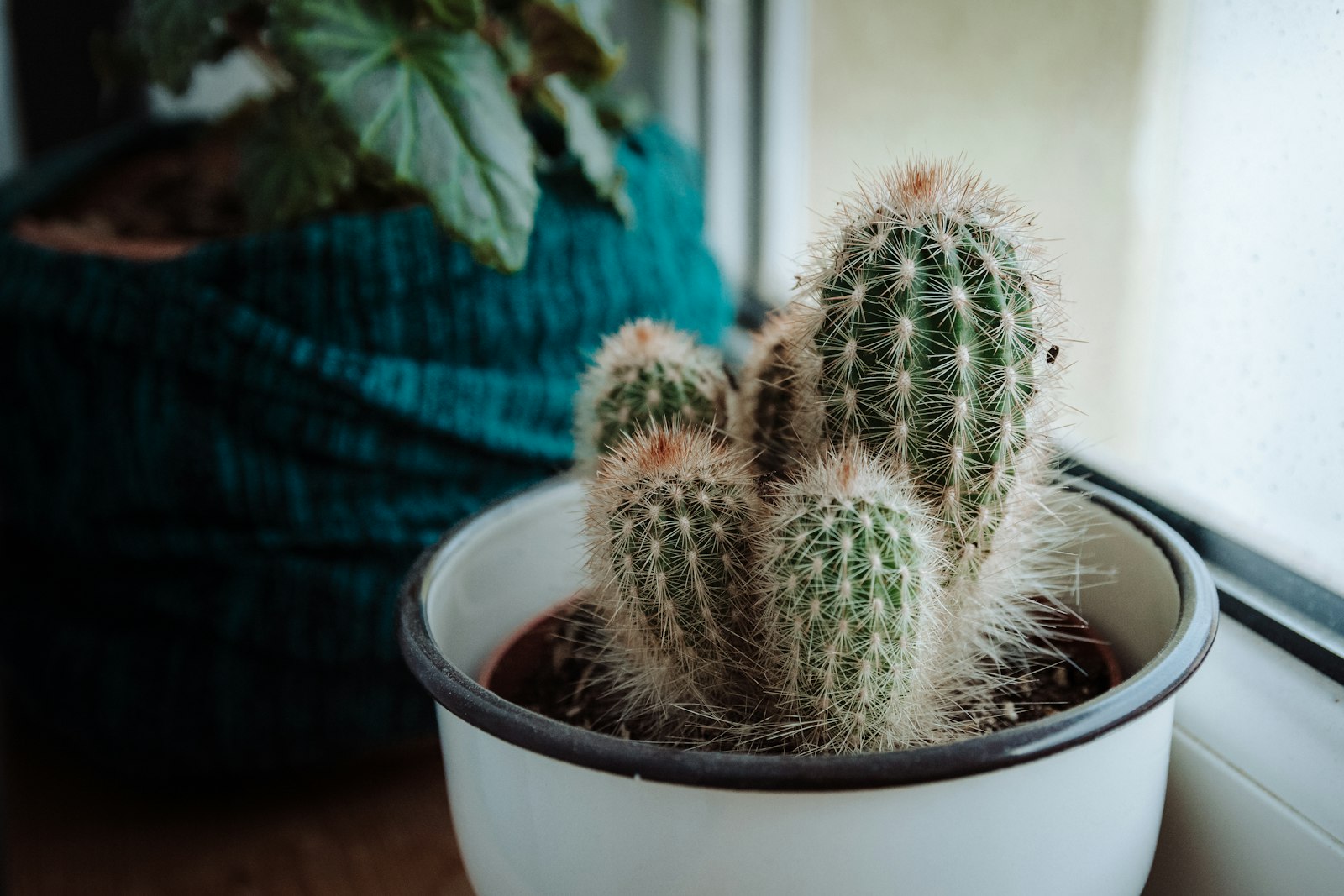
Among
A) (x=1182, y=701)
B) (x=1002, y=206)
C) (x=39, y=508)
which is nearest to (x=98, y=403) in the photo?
(x=39, y=508)

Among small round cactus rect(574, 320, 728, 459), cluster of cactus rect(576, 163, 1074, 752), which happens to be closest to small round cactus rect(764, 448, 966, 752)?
cluster of cactus rect(576, 163, 1074, 752)

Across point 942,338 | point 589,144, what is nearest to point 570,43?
point 589,144

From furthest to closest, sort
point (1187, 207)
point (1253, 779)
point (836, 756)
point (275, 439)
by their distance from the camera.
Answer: point (275, 439)
point (1187, 207)
point (1253, 779)
point (836, 756)

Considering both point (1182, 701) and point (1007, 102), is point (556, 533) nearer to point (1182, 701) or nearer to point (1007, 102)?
point (1182, 701)

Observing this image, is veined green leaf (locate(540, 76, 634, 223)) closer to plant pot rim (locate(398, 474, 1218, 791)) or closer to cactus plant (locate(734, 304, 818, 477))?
cactus plant (locate(734, 304, 818, 477))

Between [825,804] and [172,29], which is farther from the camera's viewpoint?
[172,29]

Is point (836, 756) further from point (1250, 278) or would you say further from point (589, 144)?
point (589, 144)

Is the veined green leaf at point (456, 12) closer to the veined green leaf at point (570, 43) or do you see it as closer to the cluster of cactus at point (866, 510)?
the veined green leaf at point (570, 43)
